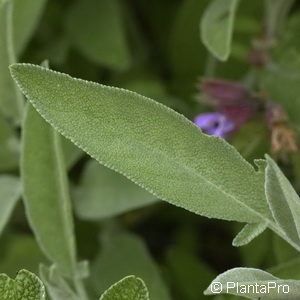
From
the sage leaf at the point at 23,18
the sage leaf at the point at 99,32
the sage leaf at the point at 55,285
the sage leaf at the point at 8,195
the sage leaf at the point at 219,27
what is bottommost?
the sage leaf at the point at 8,195

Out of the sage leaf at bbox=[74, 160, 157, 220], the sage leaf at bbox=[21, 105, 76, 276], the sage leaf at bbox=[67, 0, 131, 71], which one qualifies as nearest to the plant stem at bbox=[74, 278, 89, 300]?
the sage leaf at bbox=[21, 105, 76, 276]

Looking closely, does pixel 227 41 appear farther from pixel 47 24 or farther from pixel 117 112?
pixel 47 24

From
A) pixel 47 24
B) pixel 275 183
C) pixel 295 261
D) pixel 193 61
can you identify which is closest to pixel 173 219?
pixel 193 61

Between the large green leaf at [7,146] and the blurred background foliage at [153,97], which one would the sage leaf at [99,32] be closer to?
the blurred background foliage at [153,97]

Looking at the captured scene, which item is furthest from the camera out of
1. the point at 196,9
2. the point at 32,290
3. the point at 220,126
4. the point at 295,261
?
the point at 196,9

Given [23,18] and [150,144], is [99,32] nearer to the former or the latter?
[23,18]

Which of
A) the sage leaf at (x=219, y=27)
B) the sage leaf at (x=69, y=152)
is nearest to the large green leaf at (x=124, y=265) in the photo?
the sage leaf at (x=69, y=152)
